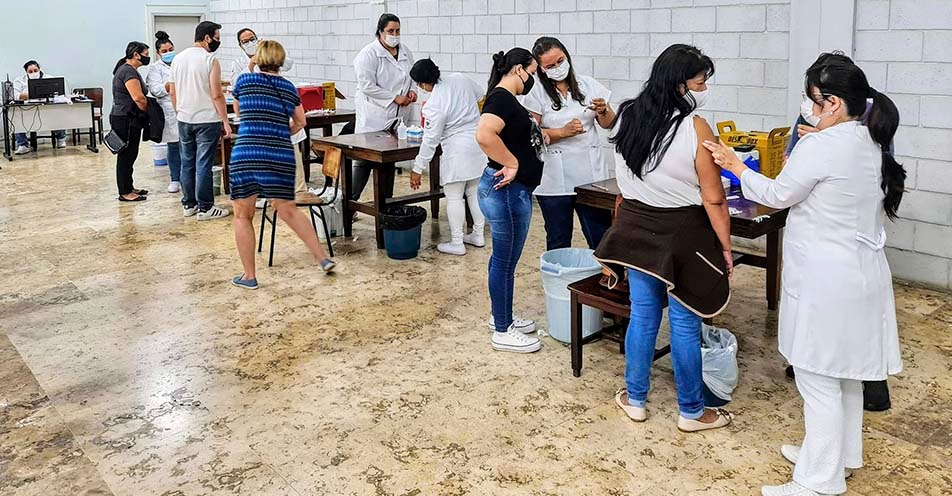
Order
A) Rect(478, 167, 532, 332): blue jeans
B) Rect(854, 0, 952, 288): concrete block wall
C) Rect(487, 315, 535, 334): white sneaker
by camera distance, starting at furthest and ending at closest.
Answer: Rect(854, 0, 952, 288): concrete block wall
Rect(487, 315, 535, 334): white sneaker
Rect(478, 167, 532, 332): blue jeans

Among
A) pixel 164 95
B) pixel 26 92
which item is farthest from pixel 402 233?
pixel 26 92

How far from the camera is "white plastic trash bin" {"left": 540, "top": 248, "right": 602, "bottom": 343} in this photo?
387cm

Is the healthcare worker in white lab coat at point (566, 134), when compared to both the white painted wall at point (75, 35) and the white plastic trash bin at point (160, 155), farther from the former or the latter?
the white painted wall at point (75, 35)

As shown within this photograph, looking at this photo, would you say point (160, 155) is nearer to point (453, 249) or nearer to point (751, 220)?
point (453, 249)

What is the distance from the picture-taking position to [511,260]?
3871 millimetres

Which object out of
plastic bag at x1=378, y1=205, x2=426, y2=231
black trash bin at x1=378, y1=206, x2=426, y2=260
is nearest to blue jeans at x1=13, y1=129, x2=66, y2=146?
plastic bag at x1=378, y1=205, x2=426, y2=231

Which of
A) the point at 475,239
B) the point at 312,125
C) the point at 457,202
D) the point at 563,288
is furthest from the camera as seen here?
the point at 312,125

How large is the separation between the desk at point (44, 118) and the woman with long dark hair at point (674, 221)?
9176 mm

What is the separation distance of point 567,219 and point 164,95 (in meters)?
5.04

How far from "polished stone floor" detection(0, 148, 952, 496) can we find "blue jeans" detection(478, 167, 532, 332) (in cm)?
32

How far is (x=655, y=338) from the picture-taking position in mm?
3135

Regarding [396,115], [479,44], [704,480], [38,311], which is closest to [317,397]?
[704,480]

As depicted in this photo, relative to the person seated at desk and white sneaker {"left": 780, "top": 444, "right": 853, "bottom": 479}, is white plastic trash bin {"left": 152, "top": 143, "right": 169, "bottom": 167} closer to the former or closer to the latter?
the person seated at desk

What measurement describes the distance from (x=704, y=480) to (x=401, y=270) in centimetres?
283
